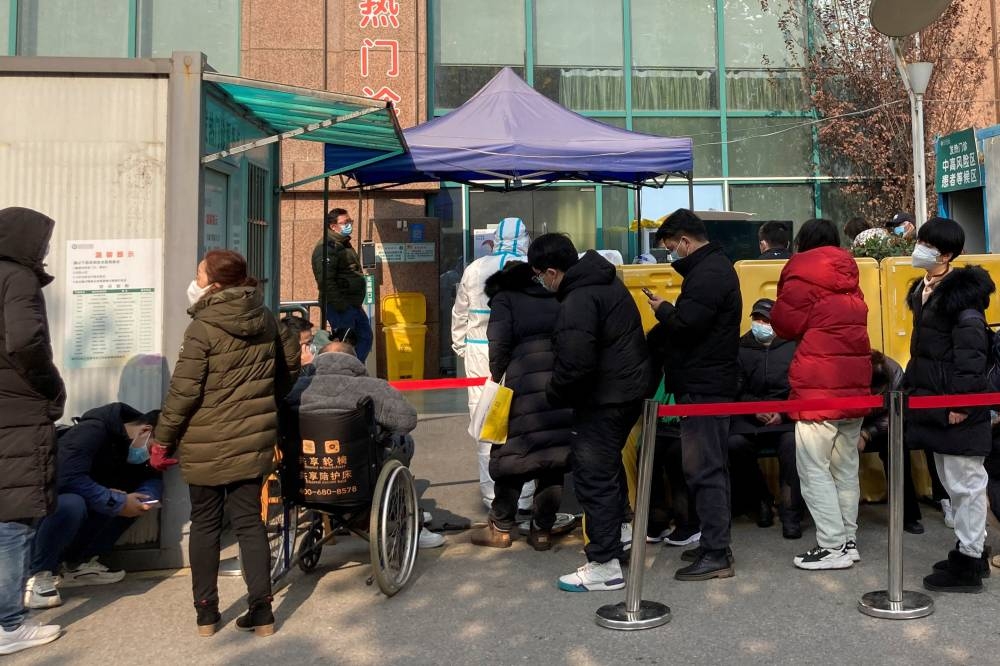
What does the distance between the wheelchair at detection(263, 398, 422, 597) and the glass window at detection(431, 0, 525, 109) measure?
356 inches

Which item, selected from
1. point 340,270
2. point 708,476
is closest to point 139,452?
point 708,476

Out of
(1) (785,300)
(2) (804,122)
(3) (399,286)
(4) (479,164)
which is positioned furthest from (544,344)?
(2) (804,122)

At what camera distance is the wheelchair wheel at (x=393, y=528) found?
4.40 meters

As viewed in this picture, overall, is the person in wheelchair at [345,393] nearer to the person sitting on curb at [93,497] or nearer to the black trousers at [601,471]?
the person sitting on curb at [93,497]

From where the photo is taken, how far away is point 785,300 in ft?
16.2

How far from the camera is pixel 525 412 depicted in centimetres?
507

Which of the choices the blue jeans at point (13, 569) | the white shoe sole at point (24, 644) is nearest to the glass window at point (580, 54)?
the blue jeans at point (13, 569)

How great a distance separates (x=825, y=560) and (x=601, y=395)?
1.53 m

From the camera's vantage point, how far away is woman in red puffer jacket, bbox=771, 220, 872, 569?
189 inches

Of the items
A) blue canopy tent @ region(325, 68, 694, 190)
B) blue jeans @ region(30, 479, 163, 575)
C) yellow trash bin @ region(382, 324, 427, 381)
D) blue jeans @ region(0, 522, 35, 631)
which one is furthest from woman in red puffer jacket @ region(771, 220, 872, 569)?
yellow trash bin @ region(382, 324, 427, 381)

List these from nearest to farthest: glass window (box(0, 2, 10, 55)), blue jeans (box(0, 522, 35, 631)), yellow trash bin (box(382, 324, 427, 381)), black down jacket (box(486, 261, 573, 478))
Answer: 1. blue jeans (box(0, 522, 35, 631))
2. black down jacket (box(486, 261, 573, 478))
3. yellow trash bin (box(382, 324, 427, 381))
4. glass window (box(0, 2, 10, 55))

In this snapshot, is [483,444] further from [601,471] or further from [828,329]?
[828,329]

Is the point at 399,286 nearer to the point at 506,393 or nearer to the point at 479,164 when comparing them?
the point at 479,164

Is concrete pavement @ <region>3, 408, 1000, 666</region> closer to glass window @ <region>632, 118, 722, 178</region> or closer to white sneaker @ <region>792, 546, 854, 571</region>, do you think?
white sneaker @ <region>792, 546, 854, 571</region>
